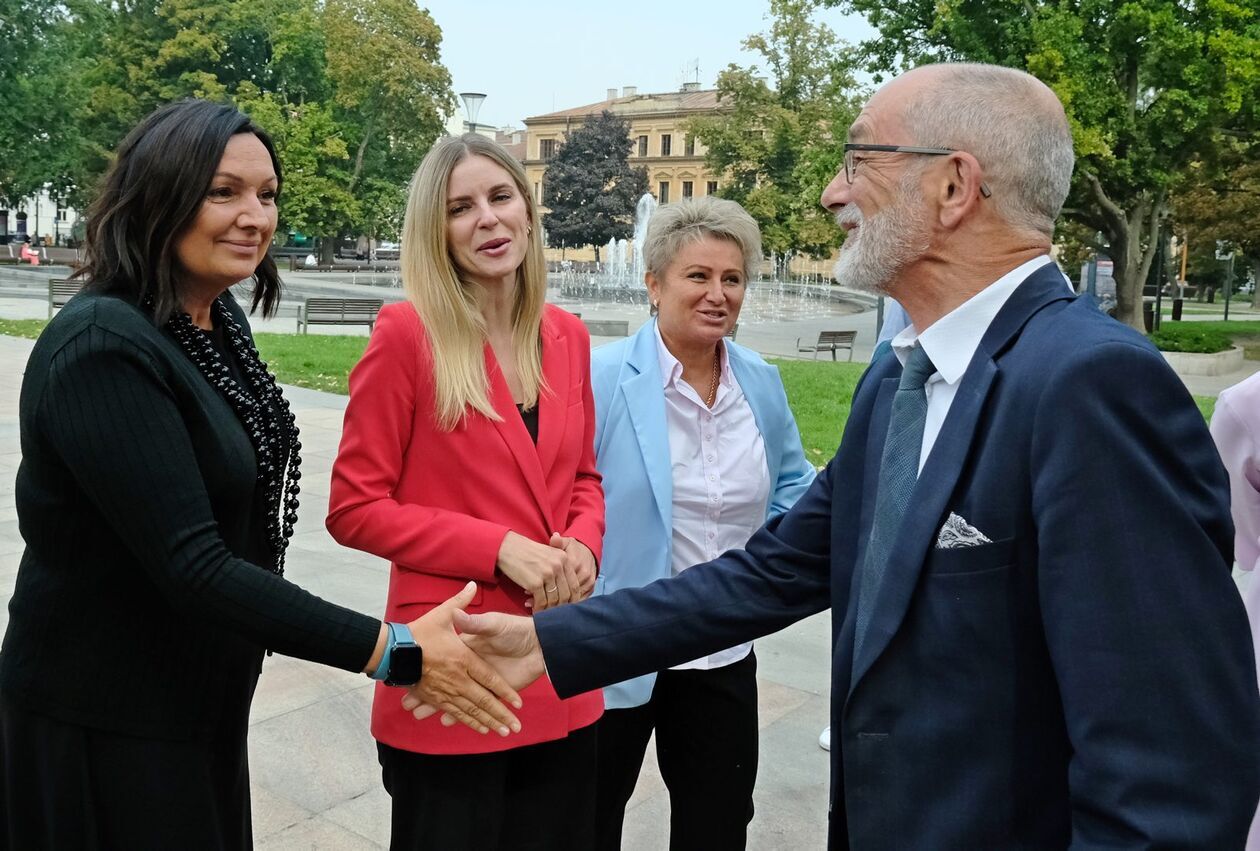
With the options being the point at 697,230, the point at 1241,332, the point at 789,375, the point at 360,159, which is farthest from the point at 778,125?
the point at 697,230

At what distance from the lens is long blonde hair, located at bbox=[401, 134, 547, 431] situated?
2.57 metres

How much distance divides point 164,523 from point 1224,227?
38.4 m

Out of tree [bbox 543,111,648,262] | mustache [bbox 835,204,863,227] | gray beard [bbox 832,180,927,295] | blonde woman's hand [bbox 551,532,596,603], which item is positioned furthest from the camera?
tree [bbox 543,111,648,262]

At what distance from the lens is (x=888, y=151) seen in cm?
185

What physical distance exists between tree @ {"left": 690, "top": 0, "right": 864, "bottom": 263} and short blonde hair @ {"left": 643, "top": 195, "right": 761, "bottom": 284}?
48.3 metres

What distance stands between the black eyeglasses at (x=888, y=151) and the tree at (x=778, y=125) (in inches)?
1959

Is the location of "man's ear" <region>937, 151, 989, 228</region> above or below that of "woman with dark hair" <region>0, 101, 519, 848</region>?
above

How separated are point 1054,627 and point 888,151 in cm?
82

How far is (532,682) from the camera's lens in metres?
2.42

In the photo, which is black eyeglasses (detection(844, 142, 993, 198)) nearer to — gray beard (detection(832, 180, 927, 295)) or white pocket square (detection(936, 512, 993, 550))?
gray beard (detection(832, 180, 927, 295))

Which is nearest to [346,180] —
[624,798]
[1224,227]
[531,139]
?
[1224,227]

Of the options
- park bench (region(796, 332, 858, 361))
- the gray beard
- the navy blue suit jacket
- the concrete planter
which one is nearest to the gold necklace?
the gray beard

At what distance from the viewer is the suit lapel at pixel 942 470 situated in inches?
61.1

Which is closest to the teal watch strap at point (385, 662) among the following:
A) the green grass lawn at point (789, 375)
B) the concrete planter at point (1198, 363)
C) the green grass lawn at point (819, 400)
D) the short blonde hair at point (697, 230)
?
the short blonde hair at point (697, 230)
